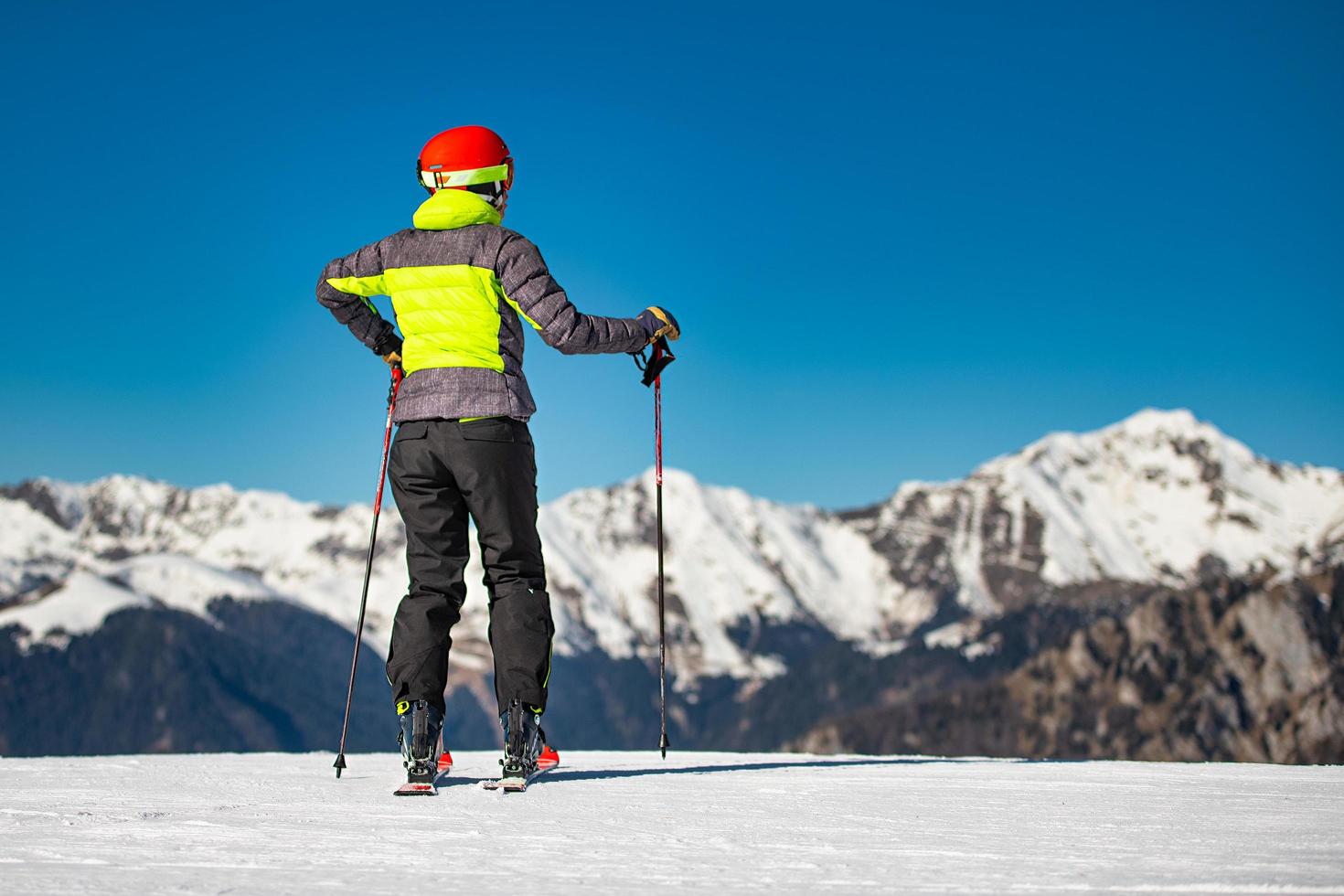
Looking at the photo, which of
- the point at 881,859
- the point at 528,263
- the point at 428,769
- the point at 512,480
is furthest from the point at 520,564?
the point at 881,859

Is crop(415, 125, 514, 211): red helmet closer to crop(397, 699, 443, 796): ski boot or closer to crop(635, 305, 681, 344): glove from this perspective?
crop(635, 305, 681, 344): glove

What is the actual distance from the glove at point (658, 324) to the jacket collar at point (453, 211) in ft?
3.89

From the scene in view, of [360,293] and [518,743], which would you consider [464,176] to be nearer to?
[360,293]

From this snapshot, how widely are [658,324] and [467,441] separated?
168 centimetres

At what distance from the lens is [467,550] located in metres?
7.60

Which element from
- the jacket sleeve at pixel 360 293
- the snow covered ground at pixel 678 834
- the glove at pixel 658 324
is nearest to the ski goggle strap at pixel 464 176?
the jacket sleeve at pixel 360 293

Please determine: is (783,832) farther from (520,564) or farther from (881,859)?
(520,564)

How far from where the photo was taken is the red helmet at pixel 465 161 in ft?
26.8

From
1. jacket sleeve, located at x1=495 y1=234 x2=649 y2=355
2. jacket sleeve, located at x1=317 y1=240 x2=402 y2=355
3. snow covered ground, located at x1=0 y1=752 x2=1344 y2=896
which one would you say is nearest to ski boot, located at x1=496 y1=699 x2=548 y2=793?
snow covered ground, located at x1=0 y1=752 x2=1344 y2=896

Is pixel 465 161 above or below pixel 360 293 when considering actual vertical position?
above

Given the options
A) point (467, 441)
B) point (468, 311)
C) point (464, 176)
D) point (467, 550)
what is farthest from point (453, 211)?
point (467, 550)

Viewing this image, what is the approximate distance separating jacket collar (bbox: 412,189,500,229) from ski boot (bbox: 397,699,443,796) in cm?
284

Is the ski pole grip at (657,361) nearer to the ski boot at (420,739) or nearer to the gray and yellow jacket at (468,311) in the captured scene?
the gray and yellow jacket at (468,311)

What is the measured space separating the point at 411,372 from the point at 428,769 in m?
2.37
